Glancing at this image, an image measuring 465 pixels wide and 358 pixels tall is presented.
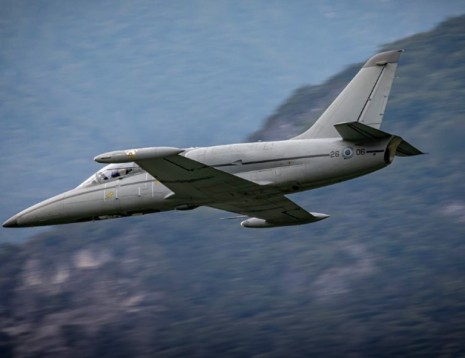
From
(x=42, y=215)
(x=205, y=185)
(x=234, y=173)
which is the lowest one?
(x=42, y=215)

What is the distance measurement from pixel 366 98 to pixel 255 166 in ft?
15.5

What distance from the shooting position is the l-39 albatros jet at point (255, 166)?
114 ft

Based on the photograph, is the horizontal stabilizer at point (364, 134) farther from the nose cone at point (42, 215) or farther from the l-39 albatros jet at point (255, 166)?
the nose cone at point (42, 215)

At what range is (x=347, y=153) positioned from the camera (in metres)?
35.1

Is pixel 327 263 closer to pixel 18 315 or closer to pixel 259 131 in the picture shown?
pixel 18 315

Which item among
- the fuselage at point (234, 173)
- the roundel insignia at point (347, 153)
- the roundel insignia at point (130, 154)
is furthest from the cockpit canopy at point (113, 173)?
the roundel insignia at point (347, 153)

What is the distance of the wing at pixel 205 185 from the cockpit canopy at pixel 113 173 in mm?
2212

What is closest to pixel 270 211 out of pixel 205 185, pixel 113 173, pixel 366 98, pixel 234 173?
pixel 234 173

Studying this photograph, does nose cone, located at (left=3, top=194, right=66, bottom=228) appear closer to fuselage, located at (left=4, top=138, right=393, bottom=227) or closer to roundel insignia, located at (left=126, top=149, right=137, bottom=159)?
fuselage, located at (left=4, top=138, right=393, bottom=227)

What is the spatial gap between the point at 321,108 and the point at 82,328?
162 feet

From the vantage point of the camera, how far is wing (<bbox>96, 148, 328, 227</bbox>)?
110 ft

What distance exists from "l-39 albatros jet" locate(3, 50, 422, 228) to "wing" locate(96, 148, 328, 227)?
0.03 meters

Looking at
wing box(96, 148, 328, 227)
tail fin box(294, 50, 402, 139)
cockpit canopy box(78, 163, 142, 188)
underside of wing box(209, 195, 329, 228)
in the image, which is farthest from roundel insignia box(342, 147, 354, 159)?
cockpit canopy box(78, 163, 142, 188)

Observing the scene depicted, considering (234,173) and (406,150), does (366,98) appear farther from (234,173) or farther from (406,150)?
(234,173)
